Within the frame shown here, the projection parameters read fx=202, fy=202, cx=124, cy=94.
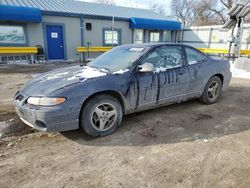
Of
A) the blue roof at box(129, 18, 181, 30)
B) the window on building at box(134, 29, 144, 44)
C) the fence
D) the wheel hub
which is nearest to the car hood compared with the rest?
the wheel hub

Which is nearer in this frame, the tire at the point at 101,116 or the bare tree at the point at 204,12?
the tire at the point at 101,116

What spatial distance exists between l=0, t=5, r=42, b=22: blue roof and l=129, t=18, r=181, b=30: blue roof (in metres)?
7.11

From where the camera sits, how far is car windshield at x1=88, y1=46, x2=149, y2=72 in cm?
377

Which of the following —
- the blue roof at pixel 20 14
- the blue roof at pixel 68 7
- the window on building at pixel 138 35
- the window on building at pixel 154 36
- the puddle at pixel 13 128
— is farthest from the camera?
the window on building at pixel 154 36

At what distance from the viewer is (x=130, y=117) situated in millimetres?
4227

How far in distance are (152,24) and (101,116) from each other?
15.1 m

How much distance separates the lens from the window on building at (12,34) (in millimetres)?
12273

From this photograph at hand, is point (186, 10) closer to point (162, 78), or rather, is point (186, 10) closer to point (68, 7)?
point (68, 7)

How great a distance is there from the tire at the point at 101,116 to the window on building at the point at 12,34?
Answer: 1193cm

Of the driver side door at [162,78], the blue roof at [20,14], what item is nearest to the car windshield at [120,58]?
the driver side door at [162,78]

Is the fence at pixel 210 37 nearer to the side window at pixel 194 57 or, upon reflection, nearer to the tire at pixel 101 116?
the side window at pixel 194 57

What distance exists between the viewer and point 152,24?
16.9 metres

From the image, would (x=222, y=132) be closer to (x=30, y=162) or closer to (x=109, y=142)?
(x=109, y=142)

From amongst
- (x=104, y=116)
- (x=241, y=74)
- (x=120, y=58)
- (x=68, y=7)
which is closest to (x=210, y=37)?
(x=241, y=74)
